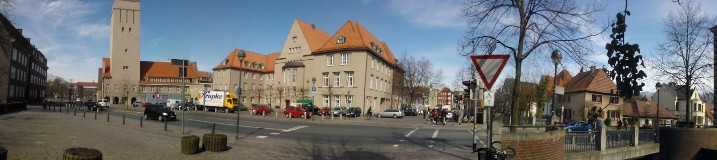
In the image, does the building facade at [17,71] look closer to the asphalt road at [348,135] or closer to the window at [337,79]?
the window at [337,79]

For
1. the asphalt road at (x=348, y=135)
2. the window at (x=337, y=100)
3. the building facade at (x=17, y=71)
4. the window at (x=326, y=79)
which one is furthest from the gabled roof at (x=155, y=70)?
the asphalt road at (x=348, y=135)

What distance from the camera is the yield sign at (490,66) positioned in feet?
23.0

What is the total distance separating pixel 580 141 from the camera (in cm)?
1548

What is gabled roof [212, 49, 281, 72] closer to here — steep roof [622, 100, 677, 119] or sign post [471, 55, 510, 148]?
steep roof [622, 100, 677, 119]

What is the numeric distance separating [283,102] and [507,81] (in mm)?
33709

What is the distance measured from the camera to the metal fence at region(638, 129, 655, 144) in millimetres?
20547

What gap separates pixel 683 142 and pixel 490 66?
1955 cm

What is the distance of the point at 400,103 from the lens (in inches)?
3302

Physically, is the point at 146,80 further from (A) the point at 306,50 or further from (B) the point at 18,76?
(A) the point at 306,50

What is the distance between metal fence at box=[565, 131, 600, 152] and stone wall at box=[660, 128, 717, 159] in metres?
7.71

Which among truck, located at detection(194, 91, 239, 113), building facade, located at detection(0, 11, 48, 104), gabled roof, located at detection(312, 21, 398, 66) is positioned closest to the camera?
truck, located at detection(194, 91, 239, 113)

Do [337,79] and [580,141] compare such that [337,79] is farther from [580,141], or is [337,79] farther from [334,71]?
[580,141]

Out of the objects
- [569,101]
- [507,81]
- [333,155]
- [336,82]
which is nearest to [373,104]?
[336,82]

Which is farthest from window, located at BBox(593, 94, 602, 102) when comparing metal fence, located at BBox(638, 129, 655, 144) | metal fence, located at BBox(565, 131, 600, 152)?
metal fence, located at BBox(565, 131, 600, 152)
